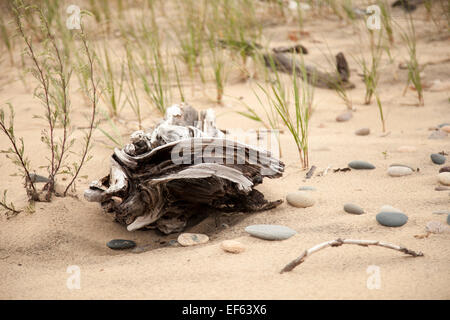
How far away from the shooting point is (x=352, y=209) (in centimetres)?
221

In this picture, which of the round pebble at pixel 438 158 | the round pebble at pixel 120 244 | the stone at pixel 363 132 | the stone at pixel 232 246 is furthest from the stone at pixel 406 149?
the round pebble at pixel 120 244

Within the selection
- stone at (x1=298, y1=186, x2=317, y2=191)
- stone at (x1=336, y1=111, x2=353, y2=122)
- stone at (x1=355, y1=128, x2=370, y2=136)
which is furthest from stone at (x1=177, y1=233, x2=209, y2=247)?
stone at (x1=336, y1=111, x2=353, y2=122)

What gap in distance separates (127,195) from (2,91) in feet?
9.93

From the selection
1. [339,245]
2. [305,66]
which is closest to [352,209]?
[339,245]

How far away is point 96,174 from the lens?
289 centimetres

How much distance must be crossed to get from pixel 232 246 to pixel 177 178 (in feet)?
1.50

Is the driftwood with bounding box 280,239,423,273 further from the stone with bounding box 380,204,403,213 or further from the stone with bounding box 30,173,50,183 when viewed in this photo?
the stone with bounding box 30,173,50,183

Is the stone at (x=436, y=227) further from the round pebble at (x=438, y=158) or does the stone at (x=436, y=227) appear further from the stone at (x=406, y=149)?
the stone at (x=406, y=149)

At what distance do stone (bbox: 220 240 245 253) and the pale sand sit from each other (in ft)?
0.09

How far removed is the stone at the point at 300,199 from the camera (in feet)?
A: 7.67

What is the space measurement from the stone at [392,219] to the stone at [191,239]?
845 mm

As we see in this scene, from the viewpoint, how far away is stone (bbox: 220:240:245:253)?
76.7 inches
